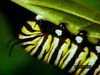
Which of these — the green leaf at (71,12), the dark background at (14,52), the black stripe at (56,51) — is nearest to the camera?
the green leaf at (71,12)

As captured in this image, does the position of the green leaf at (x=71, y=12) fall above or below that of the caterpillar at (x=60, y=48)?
above

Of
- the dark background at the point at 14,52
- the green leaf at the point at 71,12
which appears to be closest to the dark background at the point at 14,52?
the dark background at the point at 14,52

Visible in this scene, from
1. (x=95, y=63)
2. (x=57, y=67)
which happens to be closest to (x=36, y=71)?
(x=57, y=67)

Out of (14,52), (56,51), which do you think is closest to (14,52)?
(14,52)

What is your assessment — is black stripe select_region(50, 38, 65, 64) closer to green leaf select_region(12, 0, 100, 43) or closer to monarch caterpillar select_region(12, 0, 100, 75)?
monarch caterpillar select_region(12, 0, 100, 75)

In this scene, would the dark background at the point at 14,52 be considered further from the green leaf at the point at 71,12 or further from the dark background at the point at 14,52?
the green leaf at the point at 71,12

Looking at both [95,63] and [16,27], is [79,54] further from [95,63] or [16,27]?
[16,27]

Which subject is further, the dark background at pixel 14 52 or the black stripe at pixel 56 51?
the black stripe at pixel 56 51

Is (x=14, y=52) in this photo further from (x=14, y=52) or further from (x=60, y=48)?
(x=60, y=48)
